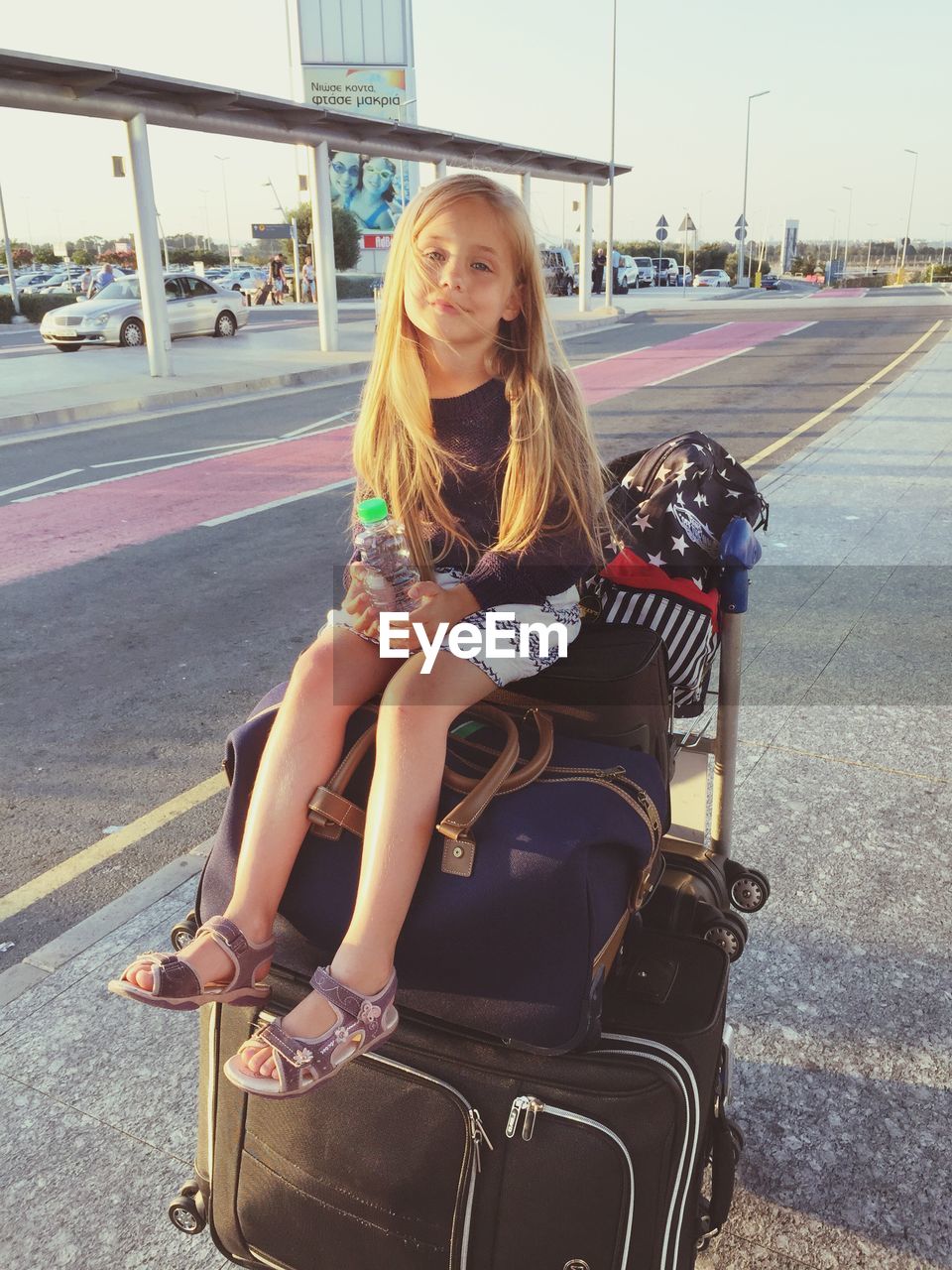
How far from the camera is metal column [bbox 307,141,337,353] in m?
19.0

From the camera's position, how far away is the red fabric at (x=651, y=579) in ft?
6.80

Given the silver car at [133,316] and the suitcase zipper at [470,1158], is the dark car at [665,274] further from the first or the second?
the suitcase zipper at [470,1158]

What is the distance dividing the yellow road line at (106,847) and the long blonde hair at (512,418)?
1676mm

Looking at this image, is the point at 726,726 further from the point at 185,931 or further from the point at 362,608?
the point at 185,931

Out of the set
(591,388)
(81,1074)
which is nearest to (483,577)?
(81,1074)

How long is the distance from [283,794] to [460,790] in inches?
11.5

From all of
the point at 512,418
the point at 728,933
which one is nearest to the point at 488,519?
the point at 512,418

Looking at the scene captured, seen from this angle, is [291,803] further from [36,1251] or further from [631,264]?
[631,264]

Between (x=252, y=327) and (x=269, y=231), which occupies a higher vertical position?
(x=269, y=231)

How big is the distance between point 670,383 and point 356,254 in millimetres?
45775

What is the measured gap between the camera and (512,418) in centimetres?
208

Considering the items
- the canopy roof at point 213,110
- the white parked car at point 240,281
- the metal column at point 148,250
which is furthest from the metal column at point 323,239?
the white parked car at point 240,281

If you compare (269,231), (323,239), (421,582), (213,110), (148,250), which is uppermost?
(269,231)

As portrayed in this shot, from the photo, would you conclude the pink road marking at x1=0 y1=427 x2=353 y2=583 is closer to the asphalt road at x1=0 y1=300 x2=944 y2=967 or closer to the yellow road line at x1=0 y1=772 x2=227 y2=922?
the asphalt road at x1=0 y1=300 x2=944 y2=967
